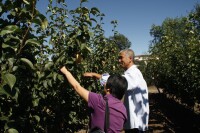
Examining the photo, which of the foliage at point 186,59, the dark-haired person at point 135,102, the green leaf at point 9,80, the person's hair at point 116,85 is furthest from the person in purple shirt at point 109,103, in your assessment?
the foliage at point 186,59

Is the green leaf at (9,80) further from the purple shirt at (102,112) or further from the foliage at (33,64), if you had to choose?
the purple shirt at (102,112)

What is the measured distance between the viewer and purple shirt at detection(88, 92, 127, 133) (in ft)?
9.22

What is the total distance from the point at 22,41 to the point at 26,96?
1.08m

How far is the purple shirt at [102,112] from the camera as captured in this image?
2811 millimetres

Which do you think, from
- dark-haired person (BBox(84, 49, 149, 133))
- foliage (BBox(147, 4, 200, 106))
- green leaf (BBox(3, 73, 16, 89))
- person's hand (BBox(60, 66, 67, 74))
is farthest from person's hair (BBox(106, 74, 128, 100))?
foliage (BBox(147, 4, 200, 106))

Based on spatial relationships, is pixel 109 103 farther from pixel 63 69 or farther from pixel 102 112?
pixel 63 69

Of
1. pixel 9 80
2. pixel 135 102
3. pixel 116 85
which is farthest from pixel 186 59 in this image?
pixel 9 80

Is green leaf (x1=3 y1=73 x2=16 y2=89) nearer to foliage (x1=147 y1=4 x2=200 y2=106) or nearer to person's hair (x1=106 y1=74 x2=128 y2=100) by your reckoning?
person's hair (x1=106 y1=74 x2=128 y2=100)

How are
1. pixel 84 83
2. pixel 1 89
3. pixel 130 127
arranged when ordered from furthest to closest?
pixel 84 83, pixel 130 127, pixel 1 89

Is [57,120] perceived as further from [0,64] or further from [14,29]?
[14,29]

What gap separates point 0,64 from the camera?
2.06 metres

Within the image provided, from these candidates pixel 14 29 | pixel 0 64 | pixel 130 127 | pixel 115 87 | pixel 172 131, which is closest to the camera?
pixel 14 29

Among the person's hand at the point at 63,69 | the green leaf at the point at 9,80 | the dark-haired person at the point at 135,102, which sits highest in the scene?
the person's hand at the point at 63,69

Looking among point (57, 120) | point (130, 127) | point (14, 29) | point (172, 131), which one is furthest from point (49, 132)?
point (172, 131)
